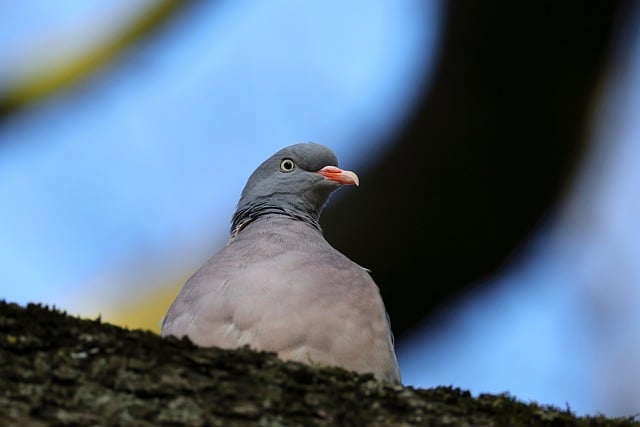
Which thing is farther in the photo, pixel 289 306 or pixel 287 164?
pixel 287 164

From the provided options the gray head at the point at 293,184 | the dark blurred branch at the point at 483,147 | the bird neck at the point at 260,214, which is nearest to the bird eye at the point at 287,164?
the gray head at the point at 293,184

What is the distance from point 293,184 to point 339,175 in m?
0.27

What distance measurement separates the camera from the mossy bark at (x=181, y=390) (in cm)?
202

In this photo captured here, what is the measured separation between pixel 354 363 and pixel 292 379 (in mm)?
1382

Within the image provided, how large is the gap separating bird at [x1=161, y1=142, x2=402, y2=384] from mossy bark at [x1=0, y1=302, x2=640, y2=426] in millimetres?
1074

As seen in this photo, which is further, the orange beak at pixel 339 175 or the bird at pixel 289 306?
the orange beak at pixel 339 175

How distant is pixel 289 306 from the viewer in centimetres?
368

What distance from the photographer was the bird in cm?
360

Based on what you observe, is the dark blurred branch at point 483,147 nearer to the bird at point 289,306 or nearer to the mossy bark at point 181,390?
the bird at point 289,306

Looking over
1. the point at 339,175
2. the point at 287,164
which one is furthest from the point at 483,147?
the point at 287,164

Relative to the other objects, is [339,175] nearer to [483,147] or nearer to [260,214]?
[260,214]

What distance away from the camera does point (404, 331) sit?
16.4 ft

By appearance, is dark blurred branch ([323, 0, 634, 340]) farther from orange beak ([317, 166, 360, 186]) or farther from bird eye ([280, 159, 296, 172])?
bird eye ([280, 159, 296, 172])

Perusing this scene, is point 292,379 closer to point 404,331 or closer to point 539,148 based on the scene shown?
point 539,148
